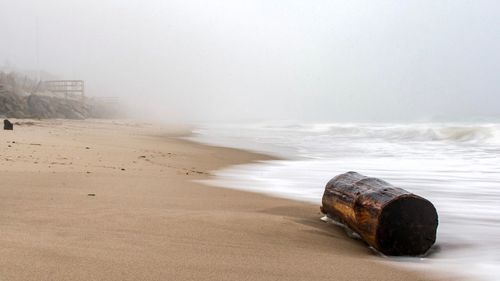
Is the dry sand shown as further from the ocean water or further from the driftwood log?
the ocean water

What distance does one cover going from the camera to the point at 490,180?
6.36 metres

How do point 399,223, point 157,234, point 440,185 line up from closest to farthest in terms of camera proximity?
point 157,234 → point 399,223 → point 440,185

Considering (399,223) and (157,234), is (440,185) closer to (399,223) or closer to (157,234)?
(399,223)

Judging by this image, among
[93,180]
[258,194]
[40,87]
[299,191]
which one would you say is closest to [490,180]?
[299,191]

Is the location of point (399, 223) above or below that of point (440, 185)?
above

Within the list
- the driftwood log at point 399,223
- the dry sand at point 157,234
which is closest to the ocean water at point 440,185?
the driftwood log at point 399,223

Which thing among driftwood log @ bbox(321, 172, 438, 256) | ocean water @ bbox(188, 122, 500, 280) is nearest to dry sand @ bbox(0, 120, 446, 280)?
driftwood log @ bbox(321, 172, 438, 256)

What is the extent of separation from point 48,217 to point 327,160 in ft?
22.5

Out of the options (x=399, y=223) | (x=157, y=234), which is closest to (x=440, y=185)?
(x=399, y=223)

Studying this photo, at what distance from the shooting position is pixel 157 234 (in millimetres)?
2764

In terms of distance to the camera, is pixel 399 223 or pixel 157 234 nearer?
pixel 157 234

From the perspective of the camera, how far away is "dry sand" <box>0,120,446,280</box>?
2.16 m

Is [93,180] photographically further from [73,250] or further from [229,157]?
[229,157]

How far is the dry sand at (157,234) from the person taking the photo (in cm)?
216
